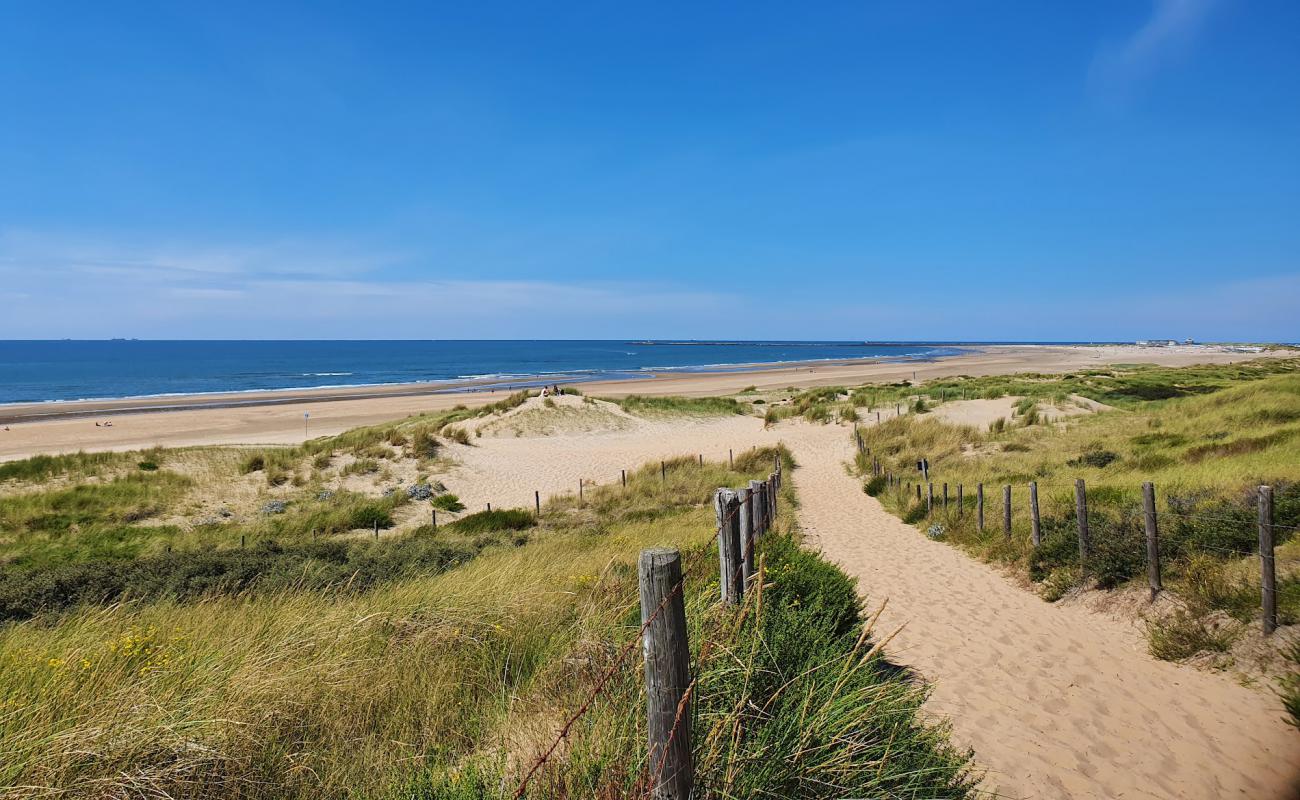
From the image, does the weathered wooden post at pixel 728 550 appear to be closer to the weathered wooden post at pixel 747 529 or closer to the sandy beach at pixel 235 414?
the weathered wooden post at pixel 747 529

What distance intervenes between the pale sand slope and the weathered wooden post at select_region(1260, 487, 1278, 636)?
0.83m

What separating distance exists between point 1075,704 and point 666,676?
572 centimetres

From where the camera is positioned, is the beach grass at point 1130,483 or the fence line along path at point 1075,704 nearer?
the fence line along path at point 1075,704

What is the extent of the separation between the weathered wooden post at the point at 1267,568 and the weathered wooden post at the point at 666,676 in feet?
23.3

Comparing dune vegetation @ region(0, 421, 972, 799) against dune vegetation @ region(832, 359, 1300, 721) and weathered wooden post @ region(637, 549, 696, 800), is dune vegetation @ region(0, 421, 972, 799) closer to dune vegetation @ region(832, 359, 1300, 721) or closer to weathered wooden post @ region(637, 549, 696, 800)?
weathered wooden post @ region(637, 549, 696, 800)

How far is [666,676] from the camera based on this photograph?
2461mm

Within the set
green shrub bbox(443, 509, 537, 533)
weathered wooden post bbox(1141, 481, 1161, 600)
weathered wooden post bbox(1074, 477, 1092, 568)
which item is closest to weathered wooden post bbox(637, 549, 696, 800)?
weathered wooden post bbox(1141, 481, 1161, 600)

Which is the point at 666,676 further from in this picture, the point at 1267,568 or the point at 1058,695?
the point at 1267,568

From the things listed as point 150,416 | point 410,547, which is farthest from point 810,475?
point 150,416

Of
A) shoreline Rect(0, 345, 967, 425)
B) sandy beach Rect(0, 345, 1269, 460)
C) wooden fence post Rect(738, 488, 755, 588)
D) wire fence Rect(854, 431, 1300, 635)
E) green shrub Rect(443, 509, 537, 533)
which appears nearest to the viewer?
wooden fence post Rect(738, 488, 755, 588)

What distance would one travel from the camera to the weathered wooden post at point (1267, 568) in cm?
641

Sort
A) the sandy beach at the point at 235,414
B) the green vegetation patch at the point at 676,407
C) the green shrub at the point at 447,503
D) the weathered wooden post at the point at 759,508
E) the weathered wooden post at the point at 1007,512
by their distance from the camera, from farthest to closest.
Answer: the green vegetation patch at the point at 676,407
the sandy beach at the point at 235,414
the green shrub at the point at 447,503
the weathered wooden post at the point at 1007,512
the weathered wooden post at the point at 759,508

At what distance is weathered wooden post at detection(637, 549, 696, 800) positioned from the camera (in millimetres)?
2422

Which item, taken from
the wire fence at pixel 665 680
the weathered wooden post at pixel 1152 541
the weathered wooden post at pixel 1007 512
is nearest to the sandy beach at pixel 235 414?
the weathered wooden post at pixel 1007 512
